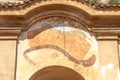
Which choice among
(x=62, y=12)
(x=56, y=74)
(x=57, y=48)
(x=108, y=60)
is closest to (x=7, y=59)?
(x=57, y=48)

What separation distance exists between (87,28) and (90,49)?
0.67m

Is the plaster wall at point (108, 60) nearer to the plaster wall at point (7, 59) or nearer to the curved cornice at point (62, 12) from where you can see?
the curved cornice at point (62, 12)

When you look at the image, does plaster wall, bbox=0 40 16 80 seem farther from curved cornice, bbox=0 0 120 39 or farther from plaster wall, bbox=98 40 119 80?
plaster wall, bbox=98 40 119 80

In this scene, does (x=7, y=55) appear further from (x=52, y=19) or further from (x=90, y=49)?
(x=90, y=49)

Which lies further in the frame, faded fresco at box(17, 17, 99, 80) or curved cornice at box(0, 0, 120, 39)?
curved cornice at box(0, 0, 120, 39)

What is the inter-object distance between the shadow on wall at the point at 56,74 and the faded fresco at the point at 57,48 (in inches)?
6.7

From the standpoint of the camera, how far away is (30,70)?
9609 millimetres

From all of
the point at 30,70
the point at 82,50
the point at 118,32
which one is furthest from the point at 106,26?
the point at 30,70

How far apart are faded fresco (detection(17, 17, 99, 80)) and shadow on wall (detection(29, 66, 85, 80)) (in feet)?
0.55

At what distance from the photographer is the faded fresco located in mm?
9688

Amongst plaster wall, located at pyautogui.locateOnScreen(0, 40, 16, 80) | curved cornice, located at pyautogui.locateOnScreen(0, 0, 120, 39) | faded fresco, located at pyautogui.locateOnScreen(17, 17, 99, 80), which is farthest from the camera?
curved cornice, located at pyautogui.locateOnScreen(0, 0, 120, 39)

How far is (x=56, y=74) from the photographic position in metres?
10.6

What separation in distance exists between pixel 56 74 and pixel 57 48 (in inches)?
41.8

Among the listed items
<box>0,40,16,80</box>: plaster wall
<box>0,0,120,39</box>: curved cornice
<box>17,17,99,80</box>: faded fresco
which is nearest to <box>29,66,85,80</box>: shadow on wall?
<box>17,17,99,80</box>: faded fresco
